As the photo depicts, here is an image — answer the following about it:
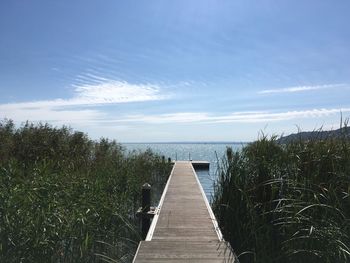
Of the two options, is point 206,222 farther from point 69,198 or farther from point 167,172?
point 167,172

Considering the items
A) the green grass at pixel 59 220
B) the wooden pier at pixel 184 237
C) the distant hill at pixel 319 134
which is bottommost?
the wooden pier at pixel 184 237

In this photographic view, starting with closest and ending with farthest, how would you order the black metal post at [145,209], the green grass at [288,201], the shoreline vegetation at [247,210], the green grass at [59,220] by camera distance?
1. the green grass at [288,201]
2. the shoreline vegetation at [247,210]
3. the green grass at [59,220]
4. the black metal post at [145,209]

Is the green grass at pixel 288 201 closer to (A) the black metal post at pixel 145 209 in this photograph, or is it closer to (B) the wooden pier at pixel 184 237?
(B) the wooden pier at pixel 184 237

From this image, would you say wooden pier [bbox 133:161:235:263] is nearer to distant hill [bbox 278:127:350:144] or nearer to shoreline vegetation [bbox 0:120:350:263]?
shoreline vegetation [bbox 0:120:350:263]

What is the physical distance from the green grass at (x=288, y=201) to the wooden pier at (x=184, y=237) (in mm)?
302

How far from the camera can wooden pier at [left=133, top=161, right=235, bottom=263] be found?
5.45 meters

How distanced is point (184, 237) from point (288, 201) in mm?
2339

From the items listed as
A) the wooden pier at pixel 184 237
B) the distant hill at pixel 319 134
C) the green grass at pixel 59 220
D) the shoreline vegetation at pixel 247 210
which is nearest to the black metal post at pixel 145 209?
the wooden pier at pixel 184 237

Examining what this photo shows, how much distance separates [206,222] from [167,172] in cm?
1283

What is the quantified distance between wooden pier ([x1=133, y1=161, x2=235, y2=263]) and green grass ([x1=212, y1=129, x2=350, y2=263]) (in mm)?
302

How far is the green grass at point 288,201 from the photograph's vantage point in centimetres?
405

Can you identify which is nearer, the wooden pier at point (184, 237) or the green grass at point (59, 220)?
the green grass at point (59, 220)

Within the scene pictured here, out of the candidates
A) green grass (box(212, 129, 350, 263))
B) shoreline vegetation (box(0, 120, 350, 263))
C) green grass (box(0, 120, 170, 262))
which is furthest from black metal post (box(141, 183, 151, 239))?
green grass (box(212, 129, 350, 263))

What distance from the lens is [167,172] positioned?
66.6 feet
